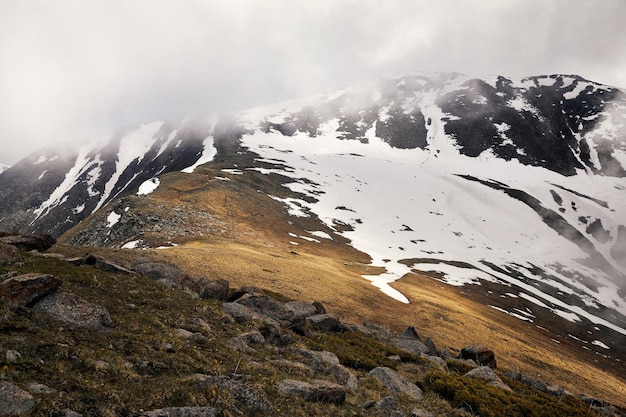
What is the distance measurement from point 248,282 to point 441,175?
168 metres

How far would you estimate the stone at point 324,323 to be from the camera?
77.5 ft

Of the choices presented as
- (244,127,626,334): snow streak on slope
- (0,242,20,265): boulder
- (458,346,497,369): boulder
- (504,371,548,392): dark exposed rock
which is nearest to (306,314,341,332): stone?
(458,346,497,369): boulder

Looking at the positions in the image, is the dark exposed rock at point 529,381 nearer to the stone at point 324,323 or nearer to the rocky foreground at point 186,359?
the rocky foreground at point 186,359

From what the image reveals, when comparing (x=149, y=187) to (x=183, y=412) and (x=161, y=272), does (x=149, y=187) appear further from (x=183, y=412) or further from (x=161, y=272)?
(x=183, y=412)

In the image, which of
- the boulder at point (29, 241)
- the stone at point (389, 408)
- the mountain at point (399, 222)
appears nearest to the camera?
the stone at point (389, 408)

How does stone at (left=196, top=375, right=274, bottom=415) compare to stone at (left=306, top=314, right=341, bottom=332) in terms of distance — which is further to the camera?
stone at (left=306, top=314, right=341, bottom=332)

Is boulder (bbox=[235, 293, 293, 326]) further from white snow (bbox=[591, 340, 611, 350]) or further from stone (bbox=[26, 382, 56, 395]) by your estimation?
white snow (bbox=[591, 340, 611, 350])

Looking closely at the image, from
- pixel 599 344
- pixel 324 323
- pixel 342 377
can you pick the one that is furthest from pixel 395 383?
pixel 599 344

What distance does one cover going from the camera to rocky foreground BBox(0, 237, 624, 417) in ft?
29.2

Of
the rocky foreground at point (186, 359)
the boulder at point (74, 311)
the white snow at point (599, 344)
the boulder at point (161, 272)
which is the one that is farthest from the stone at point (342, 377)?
the white snow at point (599, 344)

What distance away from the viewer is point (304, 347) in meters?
17.8

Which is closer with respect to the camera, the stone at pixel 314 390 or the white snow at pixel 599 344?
the stone at pixel 314 390

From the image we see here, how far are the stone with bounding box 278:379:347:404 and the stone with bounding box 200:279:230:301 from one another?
427 inches

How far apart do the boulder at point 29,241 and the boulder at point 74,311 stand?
11870 millimetres
